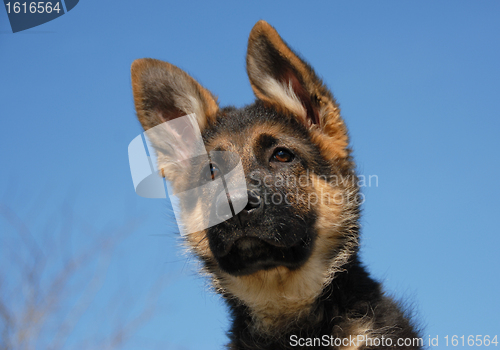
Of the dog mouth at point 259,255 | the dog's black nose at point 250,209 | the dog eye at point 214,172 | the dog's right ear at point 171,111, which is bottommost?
the dog mouth at point 259,255

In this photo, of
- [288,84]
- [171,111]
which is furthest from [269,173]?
[171,111]

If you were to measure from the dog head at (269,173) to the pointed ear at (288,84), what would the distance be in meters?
0.01

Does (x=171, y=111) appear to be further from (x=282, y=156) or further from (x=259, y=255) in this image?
(x=259, y=255)

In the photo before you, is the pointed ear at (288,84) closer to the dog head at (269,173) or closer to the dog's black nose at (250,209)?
the dog head at (269,173)

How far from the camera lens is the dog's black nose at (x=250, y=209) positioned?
360cm

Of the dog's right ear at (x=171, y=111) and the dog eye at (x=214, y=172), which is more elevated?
the dog's right ear at (x=171, y=111)

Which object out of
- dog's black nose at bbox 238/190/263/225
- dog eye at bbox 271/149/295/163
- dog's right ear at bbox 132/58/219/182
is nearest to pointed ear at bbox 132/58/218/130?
dog's right ear at bbox 132/58/219/182

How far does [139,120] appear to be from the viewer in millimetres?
4742

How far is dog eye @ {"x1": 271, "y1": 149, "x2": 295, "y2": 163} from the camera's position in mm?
4406

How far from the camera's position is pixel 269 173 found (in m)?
4.13

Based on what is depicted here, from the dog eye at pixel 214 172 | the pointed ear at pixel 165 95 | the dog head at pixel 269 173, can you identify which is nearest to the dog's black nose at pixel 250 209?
the dog head at pixel 269 173

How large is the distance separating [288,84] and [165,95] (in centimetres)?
129

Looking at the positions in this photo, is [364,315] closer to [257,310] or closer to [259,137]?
[257,310]

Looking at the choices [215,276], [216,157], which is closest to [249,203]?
[216,157]
